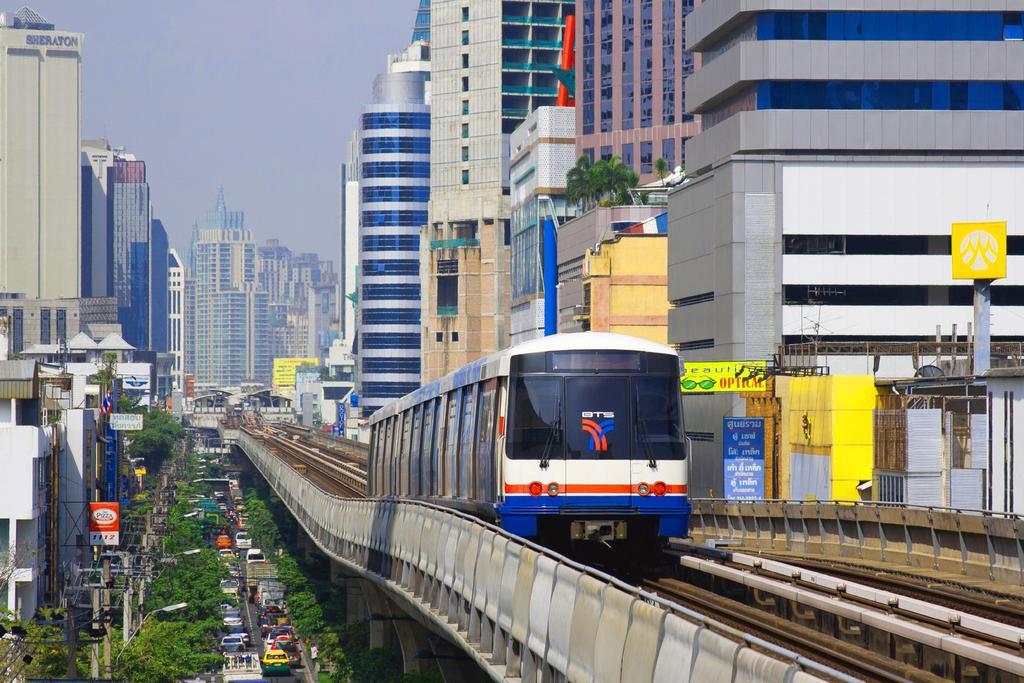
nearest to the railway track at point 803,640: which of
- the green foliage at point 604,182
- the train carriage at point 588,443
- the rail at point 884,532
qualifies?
the train carriage at point 588,443

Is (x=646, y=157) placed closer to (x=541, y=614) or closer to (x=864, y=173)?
(x=864, y=173)

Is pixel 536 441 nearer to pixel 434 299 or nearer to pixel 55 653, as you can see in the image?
pixel 55 653

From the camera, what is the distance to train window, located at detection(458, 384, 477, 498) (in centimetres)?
2886

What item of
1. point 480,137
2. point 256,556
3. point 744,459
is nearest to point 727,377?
point 744,459

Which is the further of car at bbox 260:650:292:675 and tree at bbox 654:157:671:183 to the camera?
tree at bbox 654:157:671:183

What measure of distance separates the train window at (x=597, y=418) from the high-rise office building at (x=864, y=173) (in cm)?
5655

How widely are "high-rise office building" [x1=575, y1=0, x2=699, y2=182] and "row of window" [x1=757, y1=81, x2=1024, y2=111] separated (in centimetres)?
7016

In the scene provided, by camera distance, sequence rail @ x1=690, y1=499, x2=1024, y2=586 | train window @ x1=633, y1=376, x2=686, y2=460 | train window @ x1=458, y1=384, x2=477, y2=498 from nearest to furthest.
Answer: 1. train window @ x1=633, y1=376, x2=686, y2=460
2. rail @ x1=690, y1=499, x2=1024, y2=586
3. train window @ x1=458, y1=384, x2=477, y2=498

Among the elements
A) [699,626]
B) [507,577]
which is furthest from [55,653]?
[699,626]

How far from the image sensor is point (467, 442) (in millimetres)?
29469

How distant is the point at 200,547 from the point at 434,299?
3306 inches

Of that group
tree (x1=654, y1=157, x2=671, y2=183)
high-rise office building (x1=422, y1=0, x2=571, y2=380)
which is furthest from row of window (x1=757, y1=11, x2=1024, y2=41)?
high-rise office building (x1=422, y1=0, x2=571, y2=380)

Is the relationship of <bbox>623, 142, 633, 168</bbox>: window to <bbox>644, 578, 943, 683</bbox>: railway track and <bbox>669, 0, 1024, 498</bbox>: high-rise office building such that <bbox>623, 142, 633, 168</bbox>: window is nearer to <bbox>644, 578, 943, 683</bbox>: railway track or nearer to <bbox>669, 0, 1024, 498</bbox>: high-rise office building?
<bbox>669, 0, 1024, 498</bbox>: high-rise office building

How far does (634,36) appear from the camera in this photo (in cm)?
16112
